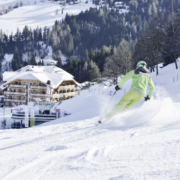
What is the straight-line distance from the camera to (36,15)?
563ft

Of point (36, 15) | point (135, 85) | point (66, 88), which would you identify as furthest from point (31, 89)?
point (36, 15)

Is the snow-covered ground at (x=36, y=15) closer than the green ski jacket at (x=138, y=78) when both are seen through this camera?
No

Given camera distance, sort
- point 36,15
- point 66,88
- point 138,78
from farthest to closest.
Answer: point 36,15
point 66,88
point 138,78

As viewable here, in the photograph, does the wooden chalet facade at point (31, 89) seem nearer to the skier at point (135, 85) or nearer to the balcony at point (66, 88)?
the balcony at point (66, 88)

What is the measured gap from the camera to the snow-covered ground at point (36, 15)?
152m

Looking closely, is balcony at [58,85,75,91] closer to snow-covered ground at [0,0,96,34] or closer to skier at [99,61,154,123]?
skier at [99,61,154,123]

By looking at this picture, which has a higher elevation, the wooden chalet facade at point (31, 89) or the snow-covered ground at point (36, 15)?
the snow-covered ground at point (36, 15)

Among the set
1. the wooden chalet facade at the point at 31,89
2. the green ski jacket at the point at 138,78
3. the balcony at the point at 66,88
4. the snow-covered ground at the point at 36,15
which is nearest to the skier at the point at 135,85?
the green ski jacket at the point at 138,78

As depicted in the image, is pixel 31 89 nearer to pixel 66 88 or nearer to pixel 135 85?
pixel 66 88

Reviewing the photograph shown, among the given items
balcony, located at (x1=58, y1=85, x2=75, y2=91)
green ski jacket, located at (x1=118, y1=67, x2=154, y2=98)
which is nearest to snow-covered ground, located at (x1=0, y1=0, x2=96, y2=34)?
balcony, located at (x1=58, y1=85, x2=75, y2=91)

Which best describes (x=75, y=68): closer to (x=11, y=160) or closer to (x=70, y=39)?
(x=70, y=39)

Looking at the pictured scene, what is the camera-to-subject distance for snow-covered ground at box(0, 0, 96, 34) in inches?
5979

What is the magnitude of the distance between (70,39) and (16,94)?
263ft

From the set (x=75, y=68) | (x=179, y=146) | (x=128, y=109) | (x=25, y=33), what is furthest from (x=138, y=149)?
(x=25, y=33)
